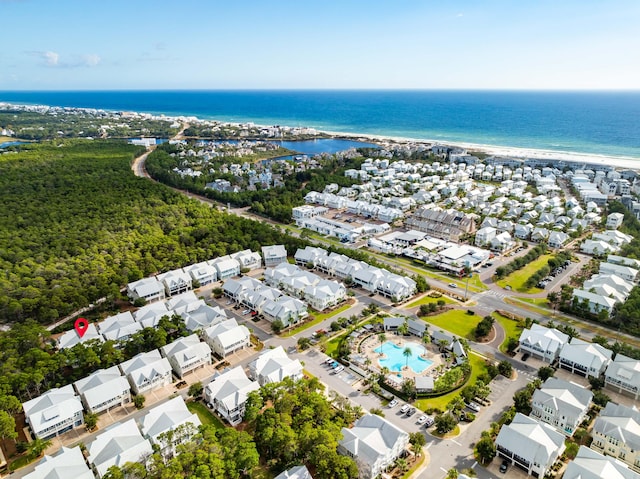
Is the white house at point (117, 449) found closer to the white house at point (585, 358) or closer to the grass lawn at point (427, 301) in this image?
the grass lawn at point (427, 301)

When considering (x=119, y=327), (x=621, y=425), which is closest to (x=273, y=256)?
(x=119, y=327)

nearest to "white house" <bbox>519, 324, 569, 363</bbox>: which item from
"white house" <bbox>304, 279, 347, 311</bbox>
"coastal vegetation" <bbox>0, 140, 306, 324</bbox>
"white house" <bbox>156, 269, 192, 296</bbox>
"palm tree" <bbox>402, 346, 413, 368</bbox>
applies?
"palm tree" <bbox>402, 346, 413, 368</bbox>

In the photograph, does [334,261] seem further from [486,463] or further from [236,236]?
[486,463]

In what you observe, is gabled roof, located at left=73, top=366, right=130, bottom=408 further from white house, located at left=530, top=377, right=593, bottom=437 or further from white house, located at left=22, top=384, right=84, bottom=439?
white house, located at left=530, top=377, right=593, bottom=437

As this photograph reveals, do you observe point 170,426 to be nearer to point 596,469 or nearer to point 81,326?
point 81,326

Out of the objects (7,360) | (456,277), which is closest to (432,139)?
(456,277)

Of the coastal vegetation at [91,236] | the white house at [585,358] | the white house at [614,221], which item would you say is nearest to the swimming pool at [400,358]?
the white house at [585,358]
